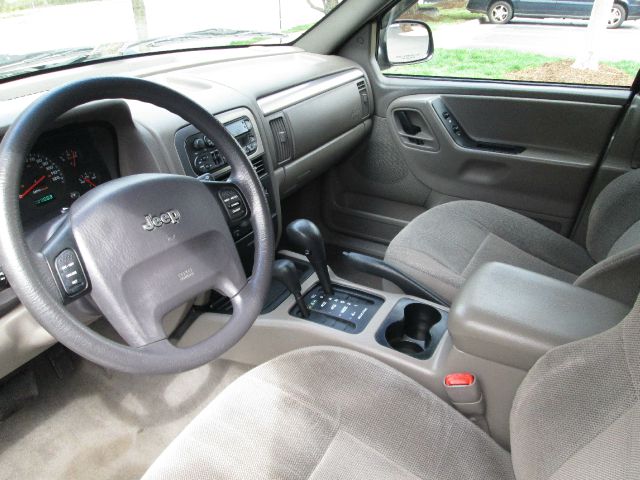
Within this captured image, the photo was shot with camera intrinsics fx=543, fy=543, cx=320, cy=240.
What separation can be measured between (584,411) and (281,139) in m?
1.32

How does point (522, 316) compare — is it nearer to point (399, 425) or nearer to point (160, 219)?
point (399, 425)

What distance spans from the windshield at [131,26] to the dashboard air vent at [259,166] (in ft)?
1.84

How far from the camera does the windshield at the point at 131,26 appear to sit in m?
1.34

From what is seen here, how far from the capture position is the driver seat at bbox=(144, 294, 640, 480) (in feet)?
2.24

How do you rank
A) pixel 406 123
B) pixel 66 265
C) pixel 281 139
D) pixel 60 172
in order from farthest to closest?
pixel 406 123, pixel 281 139, pixel 60 172, pixel 66 265

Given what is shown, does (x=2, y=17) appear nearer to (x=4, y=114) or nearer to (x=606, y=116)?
(x=4, y=114)

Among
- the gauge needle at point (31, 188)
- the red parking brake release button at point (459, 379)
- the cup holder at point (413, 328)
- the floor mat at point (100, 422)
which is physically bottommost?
the floor mat at point (100, 422)

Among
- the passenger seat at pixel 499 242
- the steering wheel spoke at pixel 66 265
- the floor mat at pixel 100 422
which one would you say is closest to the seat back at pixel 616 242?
the passenger seat at pixel 499 242

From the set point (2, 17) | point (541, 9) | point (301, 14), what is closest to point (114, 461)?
point (2, 17)

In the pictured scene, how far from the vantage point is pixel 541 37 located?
2062mm

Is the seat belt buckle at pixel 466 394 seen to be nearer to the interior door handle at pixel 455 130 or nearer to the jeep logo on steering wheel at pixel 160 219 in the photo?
the jeep logo on steering wheel at pixel 160 219

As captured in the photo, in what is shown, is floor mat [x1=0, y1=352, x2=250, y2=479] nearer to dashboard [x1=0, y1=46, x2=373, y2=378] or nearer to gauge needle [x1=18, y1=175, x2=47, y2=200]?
dashboard [x1=0, y1=46, x2=373, y2=378]

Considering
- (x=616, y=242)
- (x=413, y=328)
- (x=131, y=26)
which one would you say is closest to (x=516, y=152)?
(x=616, y=242)

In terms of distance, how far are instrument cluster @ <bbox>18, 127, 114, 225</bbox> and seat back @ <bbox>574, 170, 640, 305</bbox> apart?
1046 millimetres
